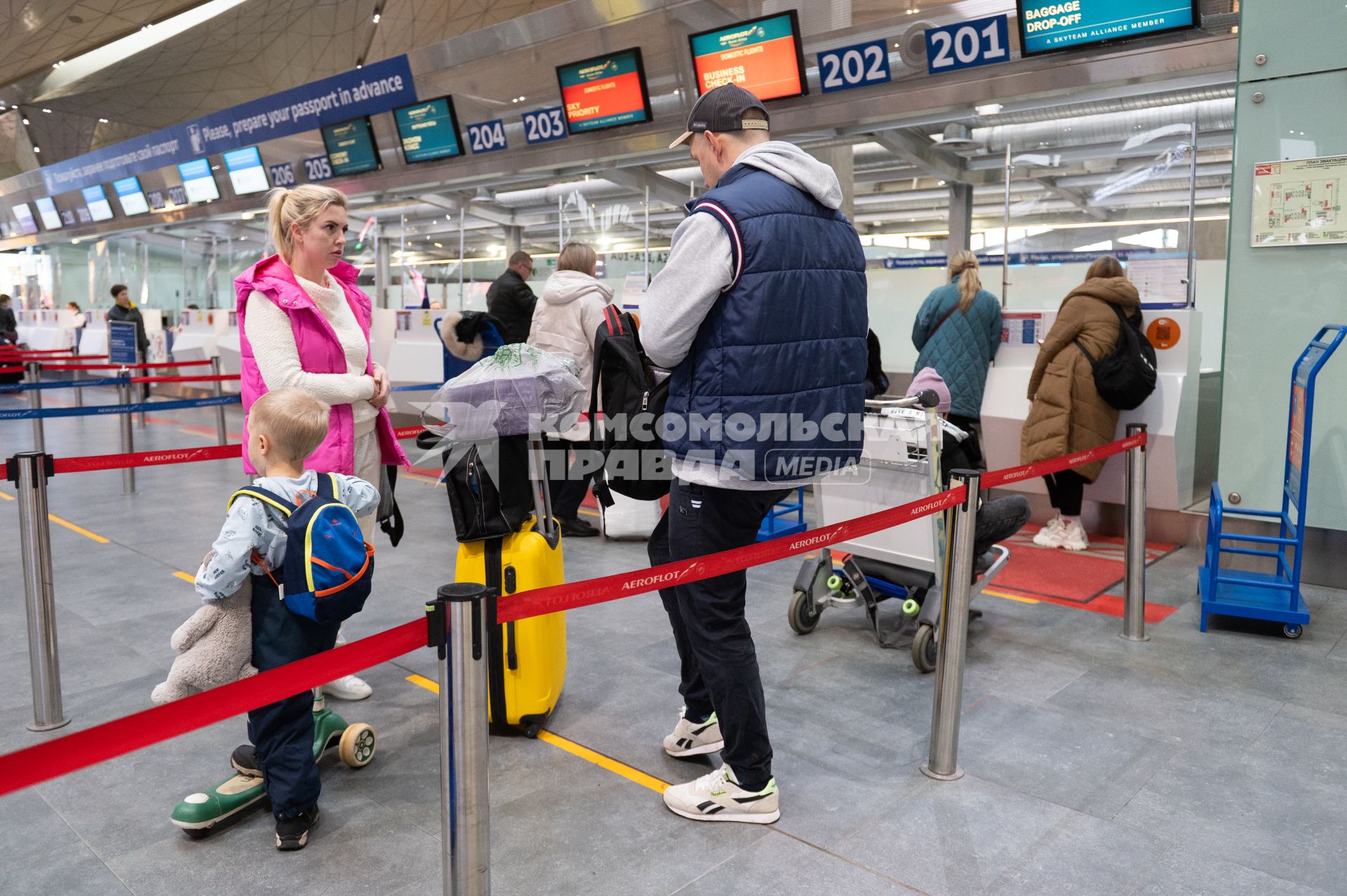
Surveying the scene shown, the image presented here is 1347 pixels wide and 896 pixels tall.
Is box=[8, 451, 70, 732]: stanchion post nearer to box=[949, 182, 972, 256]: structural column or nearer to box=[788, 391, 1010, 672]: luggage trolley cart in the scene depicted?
box=[788, 391, 1010, 672]: luggage trolley cart

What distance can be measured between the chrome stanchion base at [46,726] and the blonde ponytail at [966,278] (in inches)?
195

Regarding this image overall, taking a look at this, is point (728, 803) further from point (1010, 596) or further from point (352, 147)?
point (352, 147)

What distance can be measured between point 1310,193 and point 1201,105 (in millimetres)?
2772

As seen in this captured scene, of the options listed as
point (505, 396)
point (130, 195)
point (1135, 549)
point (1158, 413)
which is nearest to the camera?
point (505, 396)

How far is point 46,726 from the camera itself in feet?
9.81

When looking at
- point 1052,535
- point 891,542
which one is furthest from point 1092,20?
point 891,542

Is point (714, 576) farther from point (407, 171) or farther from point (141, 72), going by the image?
point (141, 72)

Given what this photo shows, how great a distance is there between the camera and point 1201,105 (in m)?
6.58

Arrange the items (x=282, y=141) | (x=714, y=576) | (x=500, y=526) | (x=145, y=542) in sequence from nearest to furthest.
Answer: (x=714, y=576), (x=500, y=526), (x=145, y=542), (x=282, y=141)

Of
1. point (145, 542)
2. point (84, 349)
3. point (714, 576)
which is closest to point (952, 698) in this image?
point (714, 576)

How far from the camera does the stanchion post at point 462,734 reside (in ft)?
5.10

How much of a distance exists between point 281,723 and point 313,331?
3.70 feet

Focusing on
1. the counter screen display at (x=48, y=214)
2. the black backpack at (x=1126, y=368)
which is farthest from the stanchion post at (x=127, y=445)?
A: the counter screen display at (x=48, y=214)

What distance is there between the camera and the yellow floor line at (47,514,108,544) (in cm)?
555
